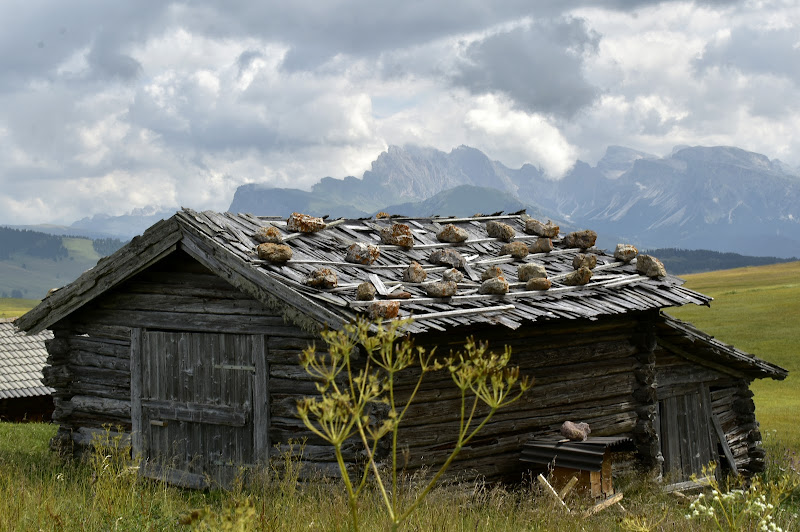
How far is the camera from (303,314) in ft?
29.5

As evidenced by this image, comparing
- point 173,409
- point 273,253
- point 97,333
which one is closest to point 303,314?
point 273,253

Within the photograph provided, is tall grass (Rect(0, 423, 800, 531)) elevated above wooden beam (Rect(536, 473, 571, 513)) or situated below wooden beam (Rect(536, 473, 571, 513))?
above

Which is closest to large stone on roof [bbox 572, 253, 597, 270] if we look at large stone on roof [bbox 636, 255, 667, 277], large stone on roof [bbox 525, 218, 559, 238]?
large stone on roof [bbox 636, 255, 667, 277]

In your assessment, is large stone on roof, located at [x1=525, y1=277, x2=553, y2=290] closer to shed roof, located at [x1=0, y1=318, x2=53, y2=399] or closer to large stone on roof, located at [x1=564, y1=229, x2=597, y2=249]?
large stone on roof, located at [x1=564, y1=229, x2=597, y2=249]

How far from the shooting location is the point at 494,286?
10398 millimetres

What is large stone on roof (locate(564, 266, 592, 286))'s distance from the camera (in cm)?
1161

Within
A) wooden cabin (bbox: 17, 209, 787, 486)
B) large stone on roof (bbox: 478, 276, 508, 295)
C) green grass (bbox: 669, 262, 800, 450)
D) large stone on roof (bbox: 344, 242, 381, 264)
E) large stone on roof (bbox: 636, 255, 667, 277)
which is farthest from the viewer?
green grass (bbox: 669, 262, 800, 450)

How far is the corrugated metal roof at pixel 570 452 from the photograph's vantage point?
32.5 feet

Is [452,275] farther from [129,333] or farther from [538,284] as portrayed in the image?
[129,333]

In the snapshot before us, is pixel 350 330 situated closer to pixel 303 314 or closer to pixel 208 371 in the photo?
pixel 303 314

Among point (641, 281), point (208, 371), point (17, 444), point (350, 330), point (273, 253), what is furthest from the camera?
point (17, 444)

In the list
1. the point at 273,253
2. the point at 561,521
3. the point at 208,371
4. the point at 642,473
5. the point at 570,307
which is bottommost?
the point at 642,473

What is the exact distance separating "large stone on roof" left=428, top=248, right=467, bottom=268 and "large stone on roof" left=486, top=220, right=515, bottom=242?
2112 mm

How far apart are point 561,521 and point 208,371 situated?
5.15 m
